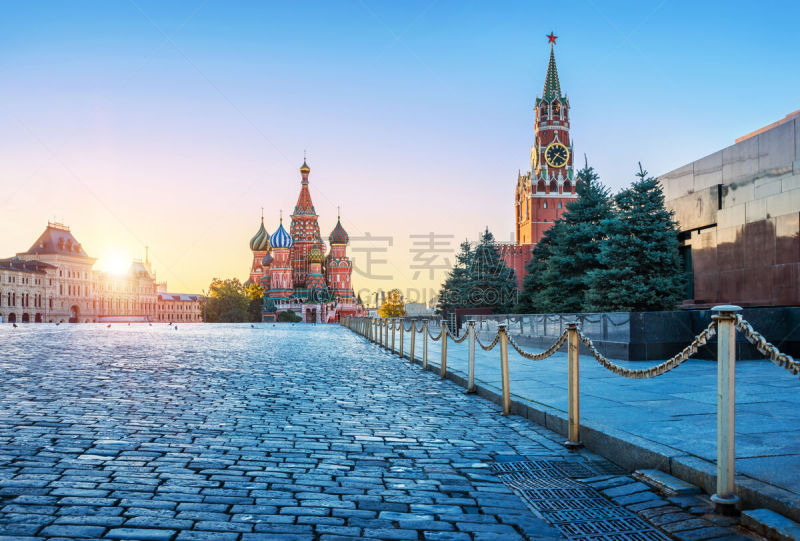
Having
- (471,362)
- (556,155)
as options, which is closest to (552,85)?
(556,155)

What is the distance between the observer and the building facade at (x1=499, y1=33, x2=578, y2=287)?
9300 centimetres

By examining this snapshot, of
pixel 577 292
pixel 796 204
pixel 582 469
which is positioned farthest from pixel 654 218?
pixel 582 469

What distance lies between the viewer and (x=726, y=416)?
3.70 m

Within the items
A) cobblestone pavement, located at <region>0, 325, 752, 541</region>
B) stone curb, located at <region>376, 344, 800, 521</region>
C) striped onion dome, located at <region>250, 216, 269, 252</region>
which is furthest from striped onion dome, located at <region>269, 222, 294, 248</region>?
stone curb, located at <region>376, 344, 800, 521</region>

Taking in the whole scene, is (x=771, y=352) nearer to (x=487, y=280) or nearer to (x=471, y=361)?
(x=471, y=361)

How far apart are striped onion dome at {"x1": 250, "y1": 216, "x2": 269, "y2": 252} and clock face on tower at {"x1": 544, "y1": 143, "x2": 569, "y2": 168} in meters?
61.1

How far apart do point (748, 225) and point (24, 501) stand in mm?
17104

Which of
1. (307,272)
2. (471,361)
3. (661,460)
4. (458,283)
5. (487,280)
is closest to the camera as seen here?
(661,460)

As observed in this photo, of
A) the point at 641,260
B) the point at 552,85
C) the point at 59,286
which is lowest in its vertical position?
the point at 59,286

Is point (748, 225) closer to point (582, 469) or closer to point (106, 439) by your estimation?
point (582, 469)

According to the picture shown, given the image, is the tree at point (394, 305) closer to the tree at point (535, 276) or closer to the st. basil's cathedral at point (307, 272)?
the st. basil's cathedral at point (307, 272)

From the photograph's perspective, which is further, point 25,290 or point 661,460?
point 25,290

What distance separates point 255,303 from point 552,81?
212 feet

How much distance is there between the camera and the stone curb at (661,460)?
11.1 feet
